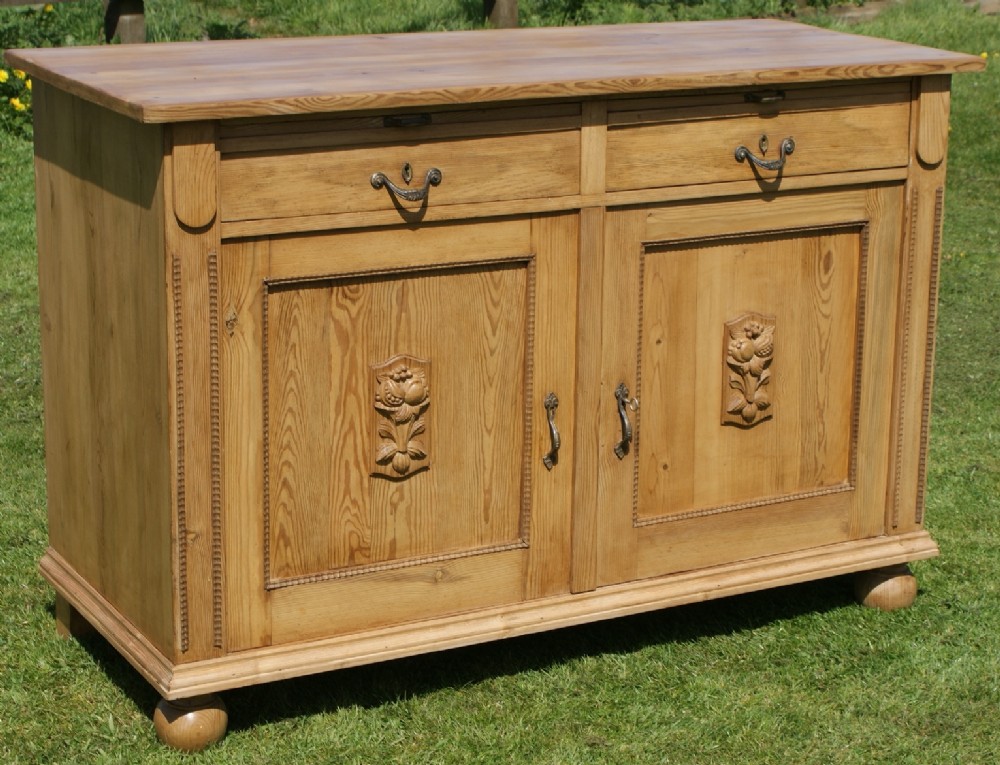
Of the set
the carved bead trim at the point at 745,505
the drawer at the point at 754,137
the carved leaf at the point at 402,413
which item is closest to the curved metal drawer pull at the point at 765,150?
the drawer at the point at 754,137

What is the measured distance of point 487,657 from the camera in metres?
4.04

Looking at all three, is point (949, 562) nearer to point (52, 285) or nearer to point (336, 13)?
point (52, 285)

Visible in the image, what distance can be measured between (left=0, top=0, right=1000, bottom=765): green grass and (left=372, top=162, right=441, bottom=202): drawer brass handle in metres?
1.06

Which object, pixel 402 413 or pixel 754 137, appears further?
pixel 754 137

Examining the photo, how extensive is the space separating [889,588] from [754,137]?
113 cm

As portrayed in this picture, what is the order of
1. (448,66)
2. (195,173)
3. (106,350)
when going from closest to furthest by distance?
(195,173)
(106,350)
(448,66)

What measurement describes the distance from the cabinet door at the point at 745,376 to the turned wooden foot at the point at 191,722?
0.86 meters

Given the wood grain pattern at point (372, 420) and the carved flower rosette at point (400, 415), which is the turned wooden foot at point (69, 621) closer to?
the wood grain pattern at point (372, 420)

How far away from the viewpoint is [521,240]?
12.0 feet

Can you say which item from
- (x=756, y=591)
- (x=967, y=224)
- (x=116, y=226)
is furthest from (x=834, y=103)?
(x=967, y=224)

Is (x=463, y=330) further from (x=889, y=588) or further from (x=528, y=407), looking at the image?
(x=889, y=588)

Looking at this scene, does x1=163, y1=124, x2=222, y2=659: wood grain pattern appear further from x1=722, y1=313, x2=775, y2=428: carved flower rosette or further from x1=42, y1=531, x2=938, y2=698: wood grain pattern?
x1=722, y1=313, x2=775, y2=428: carved flower rosette

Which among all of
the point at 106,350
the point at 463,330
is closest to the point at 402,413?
the point at 463,330

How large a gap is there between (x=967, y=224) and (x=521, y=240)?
12.9 feet
